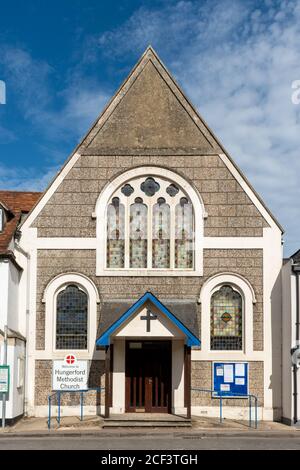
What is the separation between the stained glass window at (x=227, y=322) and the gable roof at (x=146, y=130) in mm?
4510

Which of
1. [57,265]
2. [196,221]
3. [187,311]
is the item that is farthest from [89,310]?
[196,221]

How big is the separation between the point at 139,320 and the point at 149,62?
10.2 m

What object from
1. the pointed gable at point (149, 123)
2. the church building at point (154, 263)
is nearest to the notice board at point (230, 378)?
the church building at point (154, 263)

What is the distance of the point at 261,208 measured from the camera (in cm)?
2417

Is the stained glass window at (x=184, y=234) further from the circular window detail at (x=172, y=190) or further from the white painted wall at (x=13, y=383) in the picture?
the white painted wall at (x=13, y=383)

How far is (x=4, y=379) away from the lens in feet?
68.7

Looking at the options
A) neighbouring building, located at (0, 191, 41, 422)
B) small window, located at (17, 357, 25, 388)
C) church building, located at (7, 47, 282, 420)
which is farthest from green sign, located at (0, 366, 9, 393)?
church building, located at (7, 47, 282, 420)

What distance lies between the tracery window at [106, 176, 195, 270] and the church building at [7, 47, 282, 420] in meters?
0.04

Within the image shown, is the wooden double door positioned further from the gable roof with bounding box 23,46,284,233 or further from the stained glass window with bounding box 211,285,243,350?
the gable roof with bounding box 23,46,284,233

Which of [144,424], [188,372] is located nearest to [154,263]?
[188,372]

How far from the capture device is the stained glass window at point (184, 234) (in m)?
24.2

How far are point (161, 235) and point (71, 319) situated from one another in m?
4.57

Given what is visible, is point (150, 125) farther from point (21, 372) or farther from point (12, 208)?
point (21, 372)

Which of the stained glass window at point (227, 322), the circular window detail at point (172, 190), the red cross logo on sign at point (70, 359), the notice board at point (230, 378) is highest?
the circular window detail at point (172, 190)
